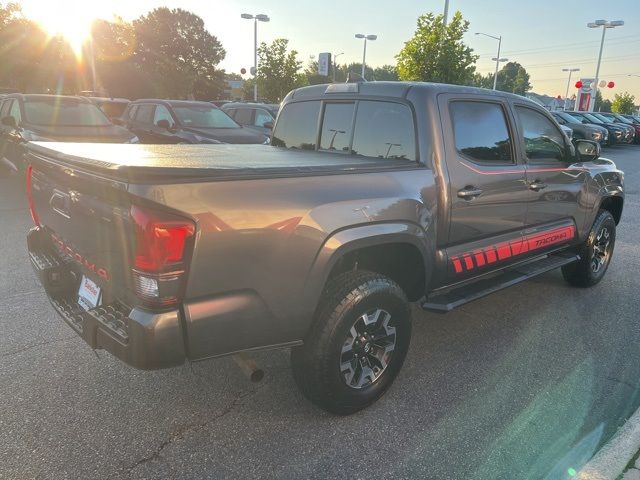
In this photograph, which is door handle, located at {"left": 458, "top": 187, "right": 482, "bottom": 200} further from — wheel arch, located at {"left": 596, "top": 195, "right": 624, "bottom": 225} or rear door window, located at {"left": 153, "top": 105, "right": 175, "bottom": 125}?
rear door window, located at {"left": 153, "top": 105, "right": 175, "bottom": 125}

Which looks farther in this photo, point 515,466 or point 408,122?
point 408,122

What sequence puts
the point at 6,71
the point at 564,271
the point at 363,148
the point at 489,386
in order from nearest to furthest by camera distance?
1. the point at 489,386
2. the point at 363,148
3. the point at 564,271
4. the point at 6,71

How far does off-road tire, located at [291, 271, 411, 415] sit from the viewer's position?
2598 millimetres

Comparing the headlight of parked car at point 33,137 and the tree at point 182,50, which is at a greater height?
the tree at point 182,50

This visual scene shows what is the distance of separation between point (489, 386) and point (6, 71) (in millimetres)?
31039

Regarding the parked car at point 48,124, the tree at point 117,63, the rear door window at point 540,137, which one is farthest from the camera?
the tree at point 117,63

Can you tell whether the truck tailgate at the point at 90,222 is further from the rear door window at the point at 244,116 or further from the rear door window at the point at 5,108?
the rear door window at the point at 244,116

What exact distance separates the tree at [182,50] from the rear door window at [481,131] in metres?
51.2

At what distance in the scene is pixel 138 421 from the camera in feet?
9.05

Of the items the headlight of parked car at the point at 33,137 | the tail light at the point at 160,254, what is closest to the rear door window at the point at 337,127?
the tail light at the point at 160,254

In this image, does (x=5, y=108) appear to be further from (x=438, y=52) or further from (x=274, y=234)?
(x=438, y=52)

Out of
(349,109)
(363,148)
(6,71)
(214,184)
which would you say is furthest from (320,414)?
(6,71)

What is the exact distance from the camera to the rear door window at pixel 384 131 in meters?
3.26

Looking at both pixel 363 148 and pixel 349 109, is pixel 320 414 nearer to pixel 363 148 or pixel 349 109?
pixel 363 148
